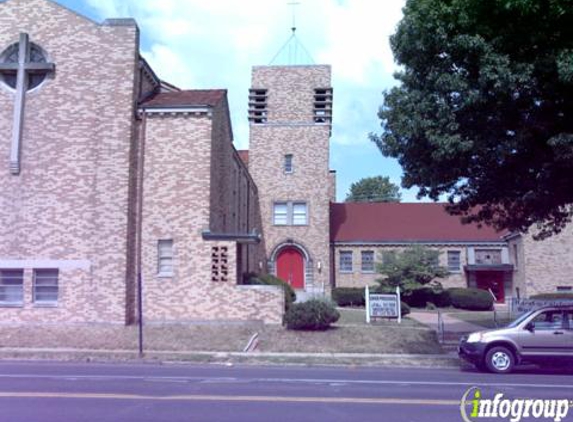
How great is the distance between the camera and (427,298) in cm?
3447

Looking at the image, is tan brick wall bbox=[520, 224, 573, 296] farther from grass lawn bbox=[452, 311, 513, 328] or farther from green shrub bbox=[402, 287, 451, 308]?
grass lawn bbox=[452, 311, 513, 328]

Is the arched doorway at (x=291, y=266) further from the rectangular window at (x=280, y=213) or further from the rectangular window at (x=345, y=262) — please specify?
the rectangular window at (x=345, y=262)

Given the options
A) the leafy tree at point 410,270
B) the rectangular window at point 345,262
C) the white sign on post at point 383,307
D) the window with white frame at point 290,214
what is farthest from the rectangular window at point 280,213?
the white sign on post at point 383,307

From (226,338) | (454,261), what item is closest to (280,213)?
(454,261)

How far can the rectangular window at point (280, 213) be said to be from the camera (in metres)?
37.9

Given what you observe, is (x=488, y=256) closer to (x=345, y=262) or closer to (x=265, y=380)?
(x=345, y=262)

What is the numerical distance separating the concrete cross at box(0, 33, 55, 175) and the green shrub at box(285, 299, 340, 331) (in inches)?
448

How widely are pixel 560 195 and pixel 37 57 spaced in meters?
18.9

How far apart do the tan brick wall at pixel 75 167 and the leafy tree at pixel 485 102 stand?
1011cm

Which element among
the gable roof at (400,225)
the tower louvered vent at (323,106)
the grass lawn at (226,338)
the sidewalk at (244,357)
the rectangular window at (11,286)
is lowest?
the sidewalk at (244,357)

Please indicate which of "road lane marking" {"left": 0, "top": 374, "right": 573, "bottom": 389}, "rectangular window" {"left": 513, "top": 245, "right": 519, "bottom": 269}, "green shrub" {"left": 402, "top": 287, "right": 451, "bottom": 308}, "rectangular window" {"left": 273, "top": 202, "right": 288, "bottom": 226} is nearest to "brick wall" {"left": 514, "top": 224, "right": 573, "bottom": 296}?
"rectangular window" {"left": 513, "top": 245, "right": 519, "bottom": 269}

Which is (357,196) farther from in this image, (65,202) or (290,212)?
(65,202)

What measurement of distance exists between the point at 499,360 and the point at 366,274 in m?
25.3

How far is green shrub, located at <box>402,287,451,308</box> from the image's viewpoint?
34062mm
